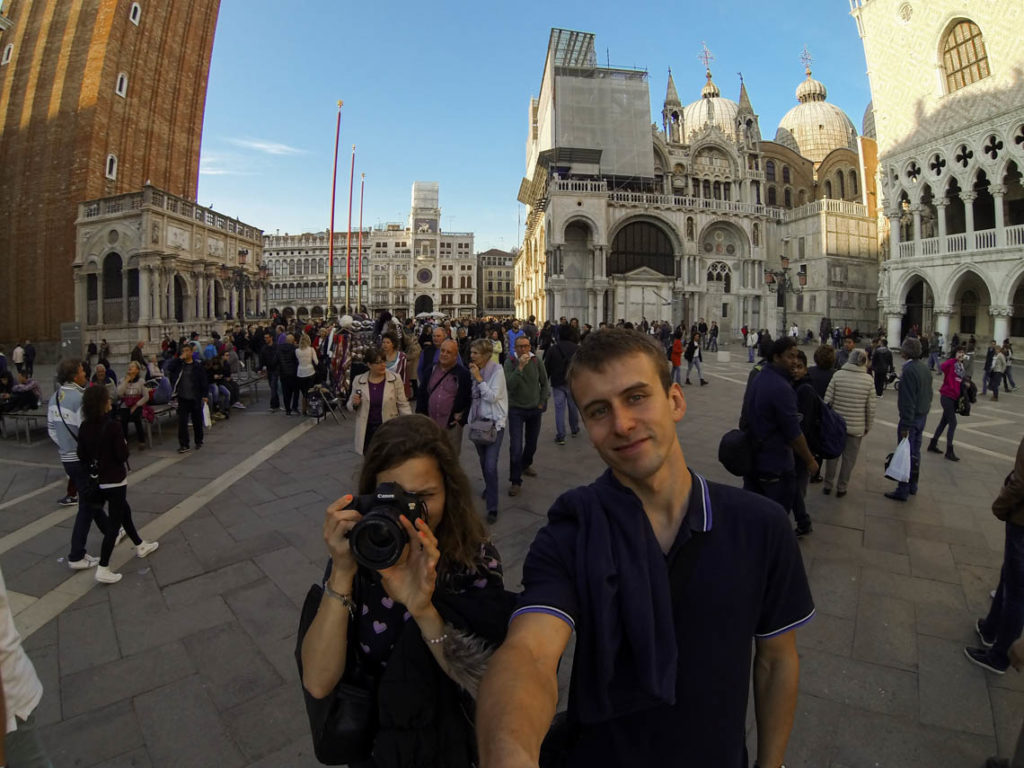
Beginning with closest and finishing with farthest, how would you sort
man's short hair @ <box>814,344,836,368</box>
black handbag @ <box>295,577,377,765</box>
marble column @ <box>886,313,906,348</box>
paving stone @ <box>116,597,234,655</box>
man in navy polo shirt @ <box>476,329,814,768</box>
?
man in navy polo shirt @ <box>476,329,814,768</box>, black handbag @ <box>295,577,377,765</box>, paving stone @ <box>116,597,234,655</box>, man's short hair @ <box>814,344,836,368</box>, marble column @ <box>886,313,906,348</box>

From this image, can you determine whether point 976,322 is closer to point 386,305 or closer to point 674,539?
point 674,539

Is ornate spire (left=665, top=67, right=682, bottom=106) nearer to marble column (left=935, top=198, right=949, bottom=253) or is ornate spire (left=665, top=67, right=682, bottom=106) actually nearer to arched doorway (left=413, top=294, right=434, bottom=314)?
marble column (left=935, top=198, right=949, bottom=253)

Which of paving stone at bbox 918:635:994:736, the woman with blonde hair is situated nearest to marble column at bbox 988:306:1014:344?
paving stone at bbox 918:635:994:736

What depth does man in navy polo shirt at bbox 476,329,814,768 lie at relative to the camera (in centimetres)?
105

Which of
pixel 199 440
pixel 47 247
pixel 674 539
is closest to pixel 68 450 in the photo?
pixel 199 440

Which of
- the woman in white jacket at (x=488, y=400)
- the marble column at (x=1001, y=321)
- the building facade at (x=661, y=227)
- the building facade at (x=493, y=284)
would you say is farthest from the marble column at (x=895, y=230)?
the building facade at (x=493, y=284)

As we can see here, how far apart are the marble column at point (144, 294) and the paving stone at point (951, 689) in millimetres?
26261

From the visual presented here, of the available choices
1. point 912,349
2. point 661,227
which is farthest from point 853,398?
point 661,227

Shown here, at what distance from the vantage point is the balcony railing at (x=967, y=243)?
20.2 metres

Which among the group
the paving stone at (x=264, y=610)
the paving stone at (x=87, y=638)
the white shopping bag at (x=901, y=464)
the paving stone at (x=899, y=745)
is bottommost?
the paving stone at (x=899, y=745)

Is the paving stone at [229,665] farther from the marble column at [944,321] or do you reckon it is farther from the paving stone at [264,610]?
the marble column at [944,321]

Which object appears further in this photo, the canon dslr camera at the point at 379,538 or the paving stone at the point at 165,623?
the paving stone at the point at 165,623

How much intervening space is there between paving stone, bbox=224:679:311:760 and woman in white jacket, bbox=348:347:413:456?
237cm

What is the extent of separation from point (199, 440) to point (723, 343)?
104 feet
